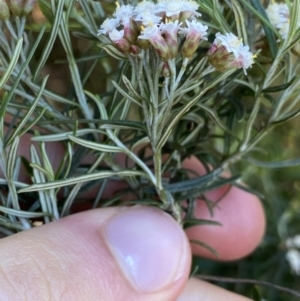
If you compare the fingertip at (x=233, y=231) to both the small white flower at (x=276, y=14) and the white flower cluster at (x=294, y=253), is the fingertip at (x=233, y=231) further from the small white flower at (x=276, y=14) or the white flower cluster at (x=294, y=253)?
Answer: the small white flower at (x=276, y=14)

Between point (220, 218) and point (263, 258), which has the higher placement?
point (220, 218)

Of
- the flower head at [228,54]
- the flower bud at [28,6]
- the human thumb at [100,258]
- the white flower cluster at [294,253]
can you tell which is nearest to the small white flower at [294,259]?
the white flower cluster at [294,253]

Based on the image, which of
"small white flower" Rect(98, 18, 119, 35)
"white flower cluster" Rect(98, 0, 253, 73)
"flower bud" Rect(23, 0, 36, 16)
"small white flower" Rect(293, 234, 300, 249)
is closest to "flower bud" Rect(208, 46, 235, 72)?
"white flower cluster" Rect(98, 0, 253, 73)

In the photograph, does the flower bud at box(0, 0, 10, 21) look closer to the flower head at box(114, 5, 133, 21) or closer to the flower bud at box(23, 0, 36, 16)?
the flower bud at box(23, 0, 36, 16)

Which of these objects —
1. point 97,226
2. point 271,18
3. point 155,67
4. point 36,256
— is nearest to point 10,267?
point 36,256

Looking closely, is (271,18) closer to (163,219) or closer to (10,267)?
(163,219)

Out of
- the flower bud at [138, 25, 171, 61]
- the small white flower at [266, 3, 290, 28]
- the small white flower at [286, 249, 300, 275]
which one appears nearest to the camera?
the flower bud at [138, 25, 171, 61]

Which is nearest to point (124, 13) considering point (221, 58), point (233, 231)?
point (221, 58)

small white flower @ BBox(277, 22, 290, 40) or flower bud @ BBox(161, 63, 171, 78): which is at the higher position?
small white flower @ BBox(277, 22, 290, 40)
